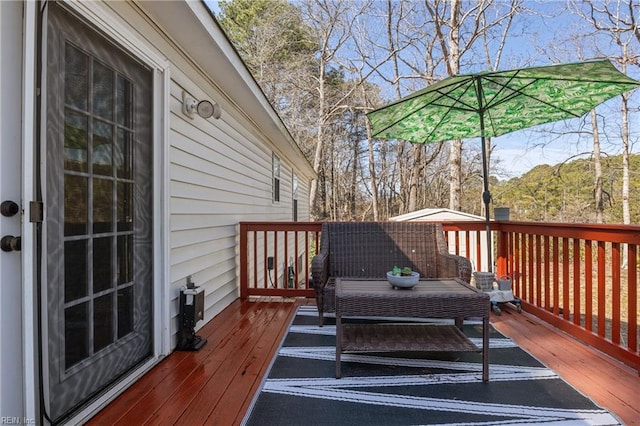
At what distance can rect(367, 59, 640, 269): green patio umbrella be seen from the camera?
270 cm

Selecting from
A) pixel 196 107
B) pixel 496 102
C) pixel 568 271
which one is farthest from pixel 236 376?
pixel 496 102

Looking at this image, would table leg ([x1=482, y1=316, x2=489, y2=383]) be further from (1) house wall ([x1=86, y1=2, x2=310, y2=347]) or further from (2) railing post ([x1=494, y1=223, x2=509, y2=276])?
(1) house wall ([x1=86, y1=2, x2=310, y2=347])

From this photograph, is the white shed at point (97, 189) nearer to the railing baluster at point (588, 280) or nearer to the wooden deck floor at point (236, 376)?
the wooden deck floor at point (236, 376)

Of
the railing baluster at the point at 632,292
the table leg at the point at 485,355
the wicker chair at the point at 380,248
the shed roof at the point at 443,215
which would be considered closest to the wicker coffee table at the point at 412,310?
the table leg at the point at 485,355

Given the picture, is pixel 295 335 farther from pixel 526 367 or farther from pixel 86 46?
pixel 86 46

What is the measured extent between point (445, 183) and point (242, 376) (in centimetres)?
1754

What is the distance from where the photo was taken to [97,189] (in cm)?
191

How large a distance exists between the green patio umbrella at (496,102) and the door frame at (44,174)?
76.6 inches

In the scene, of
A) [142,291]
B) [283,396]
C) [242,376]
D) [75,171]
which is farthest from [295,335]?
[75,171]

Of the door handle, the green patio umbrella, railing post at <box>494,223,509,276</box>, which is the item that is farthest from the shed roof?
the door handle

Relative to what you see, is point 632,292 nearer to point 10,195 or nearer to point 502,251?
point 502,251

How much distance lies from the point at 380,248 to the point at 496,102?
5.94ft

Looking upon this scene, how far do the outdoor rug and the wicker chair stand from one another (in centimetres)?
91

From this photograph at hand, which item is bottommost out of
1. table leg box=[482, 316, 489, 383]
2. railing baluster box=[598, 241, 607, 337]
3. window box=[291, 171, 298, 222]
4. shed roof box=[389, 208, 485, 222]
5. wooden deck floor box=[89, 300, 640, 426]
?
wooden deck floor box=[89, 300, 640, 426]
